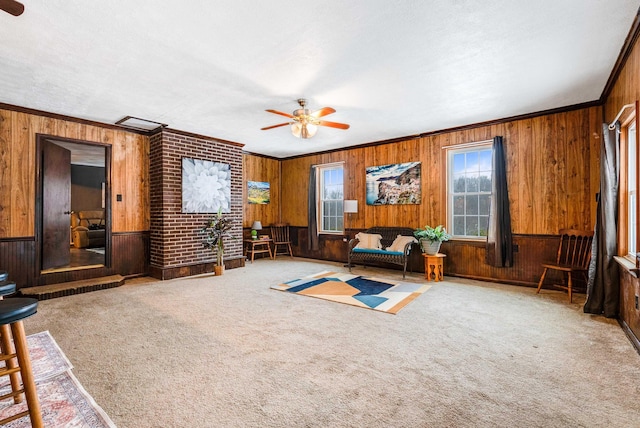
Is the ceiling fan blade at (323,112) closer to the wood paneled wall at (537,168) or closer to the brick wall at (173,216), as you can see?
the wood paneled wall at (537,168)

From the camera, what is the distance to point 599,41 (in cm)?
268

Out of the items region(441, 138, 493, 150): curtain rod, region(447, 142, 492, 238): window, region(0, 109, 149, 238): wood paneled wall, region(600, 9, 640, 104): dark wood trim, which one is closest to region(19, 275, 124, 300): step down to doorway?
region(0, 109, 149, 238): wood paneled wall

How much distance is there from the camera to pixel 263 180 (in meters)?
7.72

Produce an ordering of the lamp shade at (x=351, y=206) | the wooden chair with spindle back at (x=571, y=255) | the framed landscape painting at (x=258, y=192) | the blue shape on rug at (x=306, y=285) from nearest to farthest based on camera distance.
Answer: the wooden chair with spindle back at (x=571, y=255) → the blue shape on rug at (x=306, y=285) → the lamp shade at (x=351, y=206) → the framed landscape painting at (x=258, y=192)

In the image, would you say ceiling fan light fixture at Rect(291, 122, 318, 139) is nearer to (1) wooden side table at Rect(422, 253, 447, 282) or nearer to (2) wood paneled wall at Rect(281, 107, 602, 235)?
(2) wood paneled wall at Rect(281, 107, 602, 235)

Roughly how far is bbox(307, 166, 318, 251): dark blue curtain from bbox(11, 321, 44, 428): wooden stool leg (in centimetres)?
594

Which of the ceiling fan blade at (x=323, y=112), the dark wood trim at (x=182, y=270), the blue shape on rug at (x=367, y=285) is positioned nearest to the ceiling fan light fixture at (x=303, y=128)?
the ceiling fan blade at (x=323, y=112)

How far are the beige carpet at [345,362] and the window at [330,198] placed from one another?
3.48 m

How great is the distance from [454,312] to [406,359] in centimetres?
140

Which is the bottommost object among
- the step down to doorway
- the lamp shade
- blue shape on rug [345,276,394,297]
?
blue shape on rug [345,276,394,297]

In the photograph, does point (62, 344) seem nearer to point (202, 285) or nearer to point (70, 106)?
point (202, 285)

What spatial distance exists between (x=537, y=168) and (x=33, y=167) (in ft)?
23.8

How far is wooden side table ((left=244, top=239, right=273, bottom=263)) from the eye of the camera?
6.95m

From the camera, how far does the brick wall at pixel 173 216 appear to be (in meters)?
5.22
